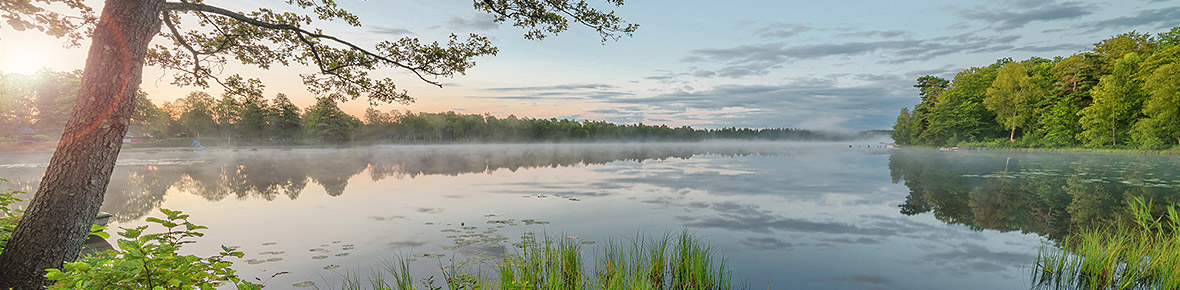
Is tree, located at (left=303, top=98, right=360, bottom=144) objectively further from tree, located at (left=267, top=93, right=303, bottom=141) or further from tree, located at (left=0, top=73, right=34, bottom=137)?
tree, located at (left=0, top=73, right=34, bottom=137)

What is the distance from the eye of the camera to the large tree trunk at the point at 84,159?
3.91 metres

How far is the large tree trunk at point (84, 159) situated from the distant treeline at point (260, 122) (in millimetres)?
3540

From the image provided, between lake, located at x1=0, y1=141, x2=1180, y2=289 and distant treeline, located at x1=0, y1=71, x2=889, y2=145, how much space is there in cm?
349

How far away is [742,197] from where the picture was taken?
51.1ft

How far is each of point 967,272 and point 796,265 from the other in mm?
2657

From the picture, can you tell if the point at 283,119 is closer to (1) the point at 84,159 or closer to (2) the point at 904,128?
(1) the point at 84,159

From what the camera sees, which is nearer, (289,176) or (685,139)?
(289,176)

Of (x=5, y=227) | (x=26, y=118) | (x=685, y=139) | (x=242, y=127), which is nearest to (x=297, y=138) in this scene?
(x=242, y=127)

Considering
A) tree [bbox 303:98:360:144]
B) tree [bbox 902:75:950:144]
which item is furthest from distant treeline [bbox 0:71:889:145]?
tree [bbox 902:75:950:144]

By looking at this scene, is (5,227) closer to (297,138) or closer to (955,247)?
(955,247)

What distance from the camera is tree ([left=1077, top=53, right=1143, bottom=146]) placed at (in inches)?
1609

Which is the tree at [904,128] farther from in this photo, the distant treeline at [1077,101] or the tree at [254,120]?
the tree at [254,120]

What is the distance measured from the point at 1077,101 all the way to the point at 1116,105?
7232 mm

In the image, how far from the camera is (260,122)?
75188 mm
